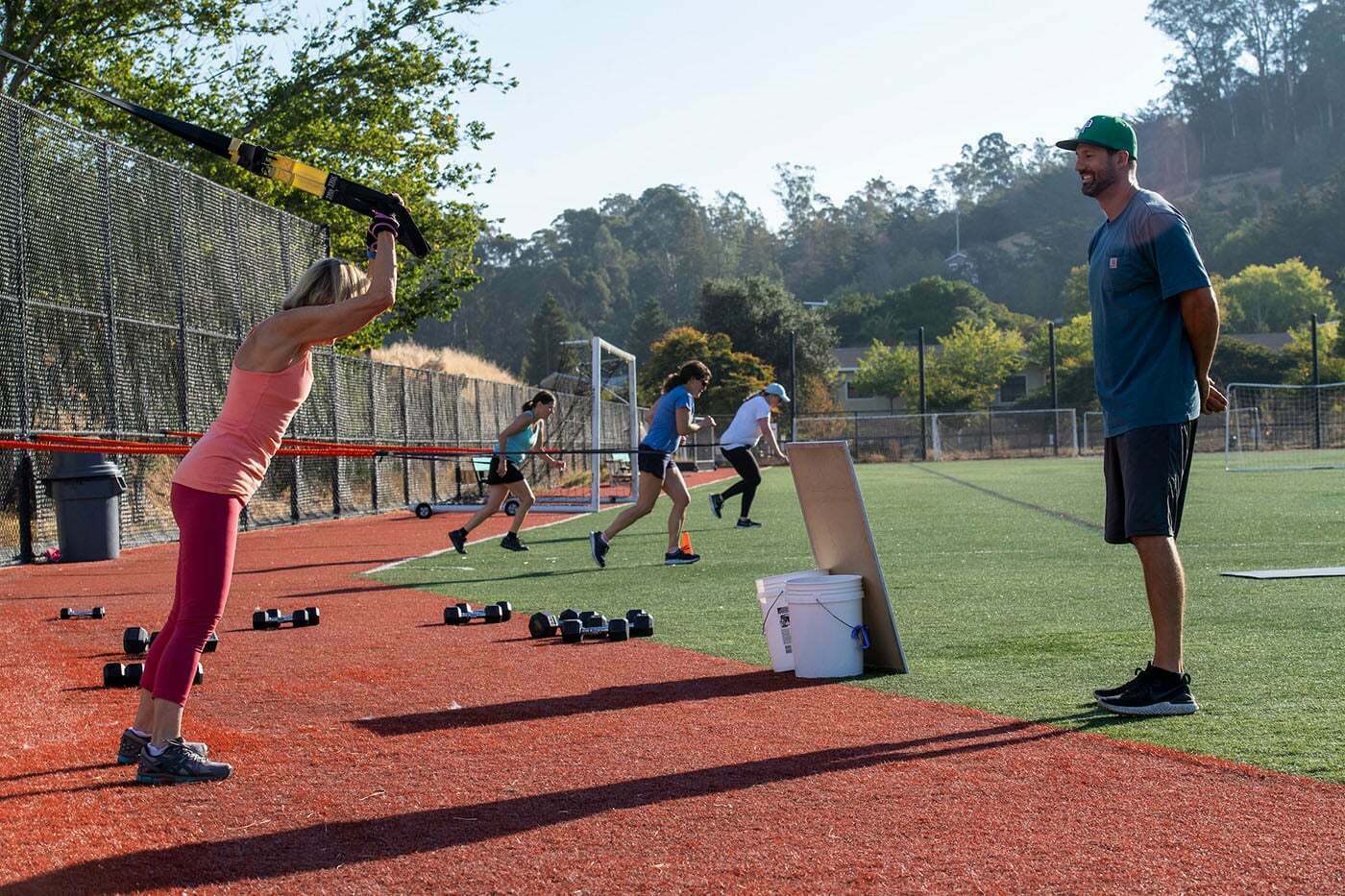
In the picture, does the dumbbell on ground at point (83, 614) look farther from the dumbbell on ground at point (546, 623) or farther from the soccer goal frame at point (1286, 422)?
the soccer goal frame at point (1286, 422)

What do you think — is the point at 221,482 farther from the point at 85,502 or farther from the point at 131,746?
the point at 85,502

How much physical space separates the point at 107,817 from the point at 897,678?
3832mm

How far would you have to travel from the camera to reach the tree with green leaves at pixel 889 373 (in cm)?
9588

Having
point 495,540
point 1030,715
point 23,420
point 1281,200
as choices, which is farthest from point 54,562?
point 1281,200

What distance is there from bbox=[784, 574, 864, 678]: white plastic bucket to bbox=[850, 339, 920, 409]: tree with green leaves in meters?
87.1

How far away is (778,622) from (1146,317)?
8.12 ft

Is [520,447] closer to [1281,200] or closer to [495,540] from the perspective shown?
[495,540]

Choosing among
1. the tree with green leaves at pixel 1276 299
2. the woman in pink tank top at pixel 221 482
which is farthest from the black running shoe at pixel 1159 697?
the tree with green leaves at pixel 1276 299

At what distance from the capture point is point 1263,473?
35.5m

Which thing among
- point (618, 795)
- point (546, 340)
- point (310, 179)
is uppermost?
point (546, 340)

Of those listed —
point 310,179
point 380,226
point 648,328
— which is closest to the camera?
point 380,226

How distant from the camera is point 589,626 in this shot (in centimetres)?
923

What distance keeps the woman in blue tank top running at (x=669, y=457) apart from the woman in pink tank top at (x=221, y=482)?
8842 millimetres

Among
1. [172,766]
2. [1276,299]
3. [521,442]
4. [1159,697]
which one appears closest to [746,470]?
[521,442]
